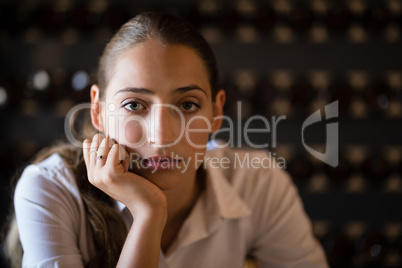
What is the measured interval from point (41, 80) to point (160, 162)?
1196 millimetres

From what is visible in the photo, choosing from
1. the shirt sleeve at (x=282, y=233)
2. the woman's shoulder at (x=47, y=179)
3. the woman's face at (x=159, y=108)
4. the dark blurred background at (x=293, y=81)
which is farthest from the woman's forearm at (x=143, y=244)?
the dark blurred background at (x=293, y=81)

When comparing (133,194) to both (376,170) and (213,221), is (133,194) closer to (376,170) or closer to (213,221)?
(213,221)

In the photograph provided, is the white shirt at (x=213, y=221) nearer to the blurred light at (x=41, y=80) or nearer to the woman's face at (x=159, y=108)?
the woman's face at (x=159, y=108)

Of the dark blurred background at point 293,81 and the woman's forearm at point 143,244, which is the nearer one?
the woman's forearm at point 143,244

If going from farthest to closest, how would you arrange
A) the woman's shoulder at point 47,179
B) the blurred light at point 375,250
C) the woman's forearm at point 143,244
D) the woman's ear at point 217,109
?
the blurred light at point 375,250 < the woman's ear at point 217,109 < the woman's shoulder at point 47,179 < the woman's forearm at point 143,244

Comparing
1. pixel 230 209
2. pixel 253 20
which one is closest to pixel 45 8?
pixel 253 20

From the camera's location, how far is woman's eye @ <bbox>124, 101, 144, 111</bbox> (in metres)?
0.93

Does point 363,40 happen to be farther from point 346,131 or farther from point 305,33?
point 346,131

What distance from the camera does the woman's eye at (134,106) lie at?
0.93 metres

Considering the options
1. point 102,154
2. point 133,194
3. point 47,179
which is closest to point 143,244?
point 133,194

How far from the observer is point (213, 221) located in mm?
1130

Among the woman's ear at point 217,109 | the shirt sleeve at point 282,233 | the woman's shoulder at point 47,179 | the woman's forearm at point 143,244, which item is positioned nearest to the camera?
the woman's forearm at point 143,244

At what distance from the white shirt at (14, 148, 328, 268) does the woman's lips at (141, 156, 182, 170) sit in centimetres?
20

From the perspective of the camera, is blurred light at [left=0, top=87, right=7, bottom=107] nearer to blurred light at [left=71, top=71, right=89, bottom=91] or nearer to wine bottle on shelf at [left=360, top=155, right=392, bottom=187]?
blurred light at [left=71, top=71, right=89, bottom=91]
